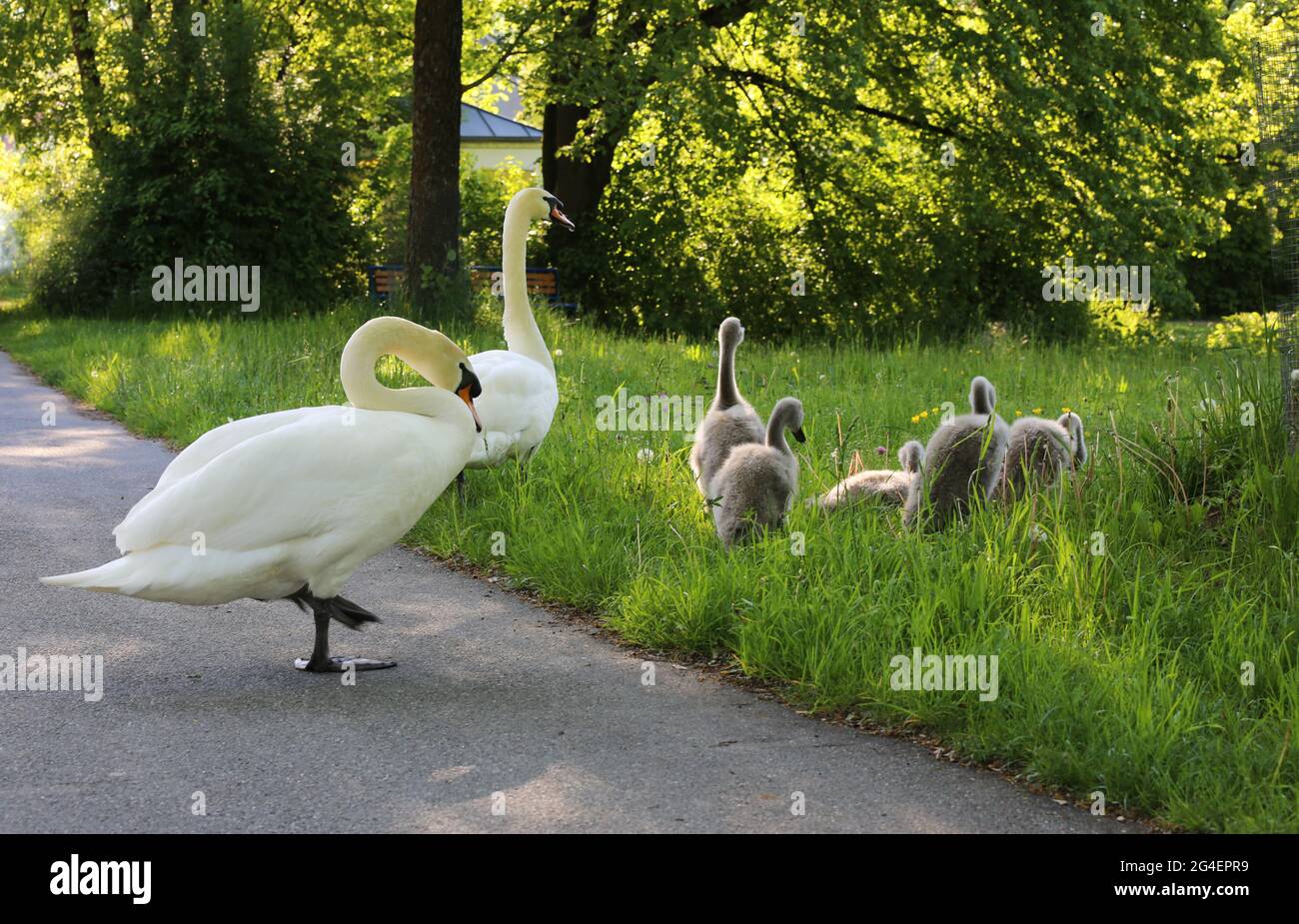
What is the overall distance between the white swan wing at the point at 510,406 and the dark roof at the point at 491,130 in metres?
54.8

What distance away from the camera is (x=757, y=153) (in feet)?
70.2

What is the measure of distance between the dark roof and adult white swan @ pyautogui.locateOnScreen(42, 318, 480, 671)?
5742cm

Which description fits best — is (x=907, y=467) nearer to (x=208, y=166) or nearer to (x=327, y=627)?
(x=327, y=627)

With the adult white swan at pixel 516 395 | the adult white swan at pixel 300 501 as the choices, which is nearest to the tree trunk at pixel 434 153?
the adult white swan at pixel 516 395

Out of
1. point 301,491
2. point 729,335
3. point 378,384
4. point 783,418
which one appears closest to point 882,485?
point 783,418

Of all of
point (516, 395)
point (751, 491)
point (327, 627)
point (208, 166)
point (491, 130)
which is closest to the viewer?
point (327, 627)

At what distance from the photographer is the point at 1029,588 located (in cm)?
564

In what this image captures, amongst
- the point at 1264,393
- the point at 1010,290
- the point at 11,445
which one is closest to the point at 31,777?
the point at 1264,393

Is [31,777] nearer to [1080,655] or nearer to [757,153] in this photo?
[1080,655]

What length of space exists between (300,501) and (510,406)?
285 cm

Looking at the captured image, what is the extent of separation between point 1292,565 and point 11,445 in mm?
9171

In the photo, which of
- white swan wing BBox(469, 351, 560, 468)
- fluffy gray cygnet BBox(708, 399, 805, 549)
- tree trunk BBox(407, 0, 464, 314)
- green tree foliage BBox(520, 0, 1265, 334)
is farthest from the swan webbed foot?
green tree foliage BBox(520, 0, 1265, 334)

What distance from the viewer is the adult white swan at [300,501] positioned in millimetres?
4938

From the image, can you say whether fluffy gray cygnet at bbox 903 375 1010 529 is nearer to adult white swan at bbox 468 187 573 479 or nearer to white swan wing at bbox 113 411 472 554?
adult white swan at bbox 468 187 573 479
